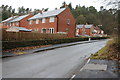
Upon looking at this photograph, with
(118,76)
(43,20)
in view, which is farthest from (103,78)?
(43,20)

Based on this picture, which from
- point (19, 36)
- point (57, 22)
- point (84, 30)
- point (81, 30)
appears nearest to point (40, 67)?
point (19, 36)

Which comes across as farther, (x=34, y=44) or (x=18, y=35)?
(x=34, y=44)

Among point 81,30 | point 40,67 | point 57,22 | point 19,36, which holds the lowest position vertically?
point 40,67

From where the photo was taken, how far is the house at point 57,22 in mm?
34556

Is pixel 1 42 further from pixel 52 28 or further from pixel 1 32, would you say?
pixel 52 28

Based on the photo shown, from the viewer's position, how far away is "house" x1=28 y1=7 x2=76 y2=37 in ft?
113

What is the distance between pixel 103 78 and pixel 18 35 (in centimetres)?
1326

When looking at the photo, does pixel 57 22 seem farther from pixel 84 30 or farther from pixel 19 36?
pixel 84 30

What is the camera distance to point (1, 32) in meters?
14.1

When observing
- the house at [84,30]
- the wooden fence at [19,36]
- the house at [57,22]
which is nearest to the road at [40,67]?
the wooden fence at [19,36]

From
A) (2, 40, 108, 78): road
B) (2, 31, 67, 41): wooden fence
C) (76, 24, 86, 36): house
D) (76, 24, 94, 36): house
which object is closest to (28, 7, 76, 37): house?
(2, 31, 67, 41): wooden fence

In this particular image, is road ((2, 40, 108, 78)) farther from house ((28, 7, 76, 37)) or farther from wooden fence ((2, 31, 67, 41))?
house ((28, 7, 76, 37))

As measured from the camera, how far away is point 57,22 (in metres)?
34.1

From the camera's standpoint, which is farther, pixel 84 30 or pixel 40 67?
pixel 84 30
